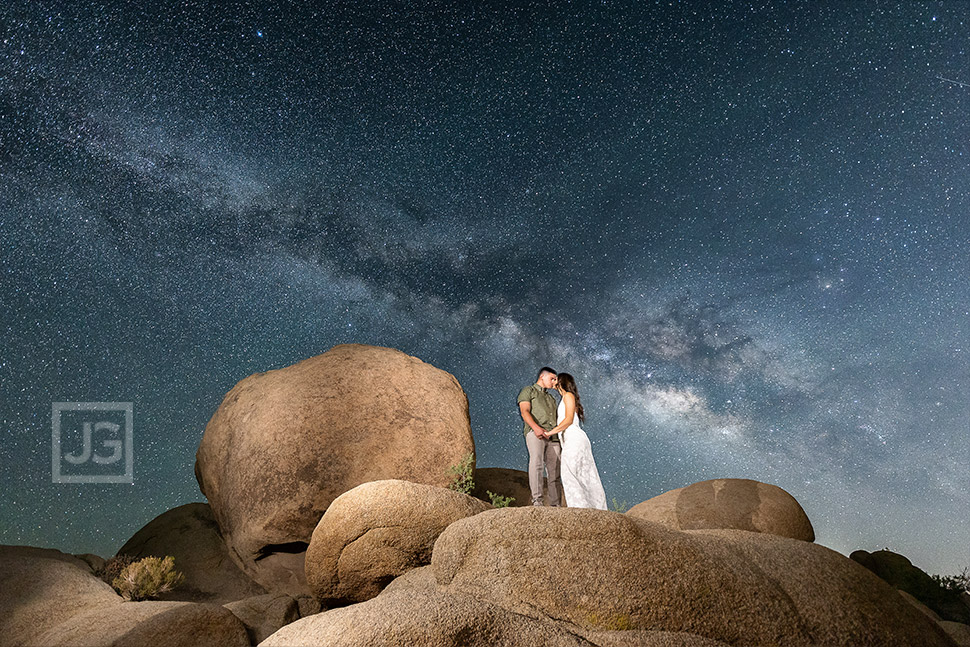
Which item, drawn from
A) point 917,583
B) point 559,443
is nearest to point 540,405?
point 559,443

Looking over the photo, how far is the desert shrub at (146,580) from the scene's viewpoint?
956 centimetres

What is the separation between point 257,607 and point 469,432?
4.90 metres

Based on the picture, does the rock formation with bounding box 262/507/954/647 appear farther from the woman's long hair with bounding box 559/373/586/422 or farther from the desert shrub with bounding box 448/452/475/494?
the desert shrub with bounding box 448/452/475/494

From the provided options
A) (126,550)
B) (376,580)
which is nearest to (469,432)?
(376,580)

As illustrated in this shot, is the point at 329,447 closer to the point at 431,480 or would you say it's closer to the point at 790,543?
the point at 431,480

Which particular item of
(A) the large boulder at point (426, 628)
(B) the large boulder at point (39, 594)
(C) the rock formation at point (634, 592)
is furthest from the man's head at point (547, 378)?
(B) the large boulder at point (39, 594)

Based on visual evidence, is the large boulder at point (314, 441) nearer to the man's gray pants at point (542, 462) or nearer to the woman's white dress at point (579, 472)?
the man's gray pants at point (542, 462)

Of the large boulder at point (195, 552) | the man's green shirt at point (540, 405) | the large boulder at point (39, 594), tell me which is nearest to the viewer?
the large boulder at point (39, 594)

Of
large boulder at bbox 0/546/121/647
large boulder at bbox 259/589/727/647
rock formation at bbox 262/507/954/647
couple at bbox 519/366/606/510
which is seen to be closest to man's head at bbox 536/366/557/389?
couple at bbox 519/366/606/510

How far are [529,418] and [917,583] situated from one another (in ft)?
30.3

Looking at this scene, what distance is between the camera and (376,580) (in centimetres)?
782

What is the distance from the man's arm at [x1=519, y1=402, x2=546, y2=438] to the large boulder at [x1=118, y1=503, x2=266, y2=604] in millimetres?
6383

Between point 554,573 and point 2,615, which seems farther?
point 2,615

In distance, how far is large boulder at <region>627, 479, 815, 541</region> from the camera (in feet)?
34.3
